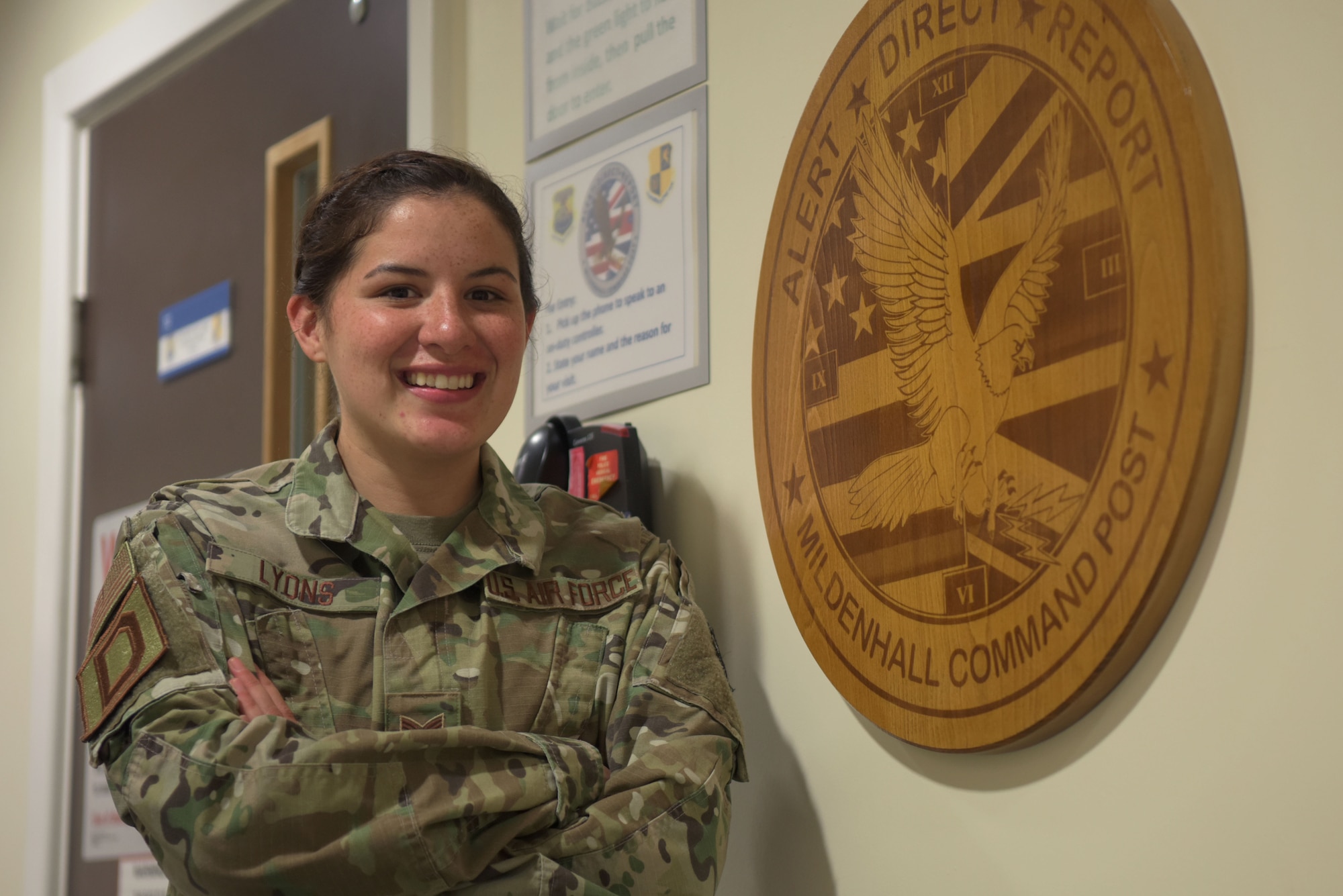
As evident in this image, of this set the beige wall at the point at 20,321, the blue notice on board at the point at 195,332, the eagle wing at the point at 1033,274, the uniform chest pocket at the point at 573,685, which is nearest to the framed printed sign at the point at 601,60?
the eagle wing at the point at 1033,274

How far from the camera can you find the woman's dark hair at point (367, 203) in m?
1.58

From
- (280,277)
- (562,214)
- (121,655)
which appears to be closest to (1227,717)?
(121,655)

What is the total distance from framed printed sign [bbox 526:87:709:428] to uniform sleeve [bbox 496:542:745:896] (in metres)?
0.39

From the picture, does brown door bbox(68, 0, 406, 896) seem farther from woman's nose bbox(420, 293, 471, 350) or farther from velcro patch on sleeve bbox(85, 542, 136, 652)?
velcro patch on sleeve bbox(85, 542, 136, 652)

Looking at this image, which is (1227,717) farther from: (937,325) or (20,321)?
(20,321)

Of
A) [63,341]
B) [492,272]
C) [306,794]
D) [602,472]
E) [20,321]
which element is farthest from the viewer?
[20,321]

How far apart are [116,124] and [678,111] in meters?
1.72

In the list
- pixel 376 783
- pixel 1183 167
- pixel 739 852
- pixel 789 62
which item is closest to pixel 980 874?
pixel 739 852

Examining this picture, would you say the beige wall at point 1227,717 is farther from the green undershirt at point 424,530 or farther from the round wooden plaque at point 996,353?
the green undershirt at point 424,530

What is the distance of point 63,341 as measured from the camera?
3.03 m

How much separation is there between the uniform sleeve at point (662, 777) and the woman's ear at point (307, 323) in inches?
19.4

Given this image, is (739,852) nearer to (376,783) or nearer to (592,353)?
(376,783)

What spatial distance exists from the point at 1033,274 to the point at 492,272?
0.61 metres

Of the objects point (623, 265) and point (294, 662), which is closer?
point (294, 662)
